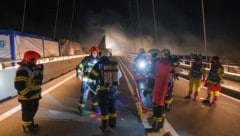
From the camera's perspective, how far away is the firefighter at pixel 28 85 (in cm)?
736

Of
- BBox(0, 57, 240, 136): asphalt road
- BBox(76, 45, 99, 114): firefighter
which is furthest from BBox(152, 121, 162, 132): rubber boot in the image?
BBox(76, 45, 99, 114): firefighter

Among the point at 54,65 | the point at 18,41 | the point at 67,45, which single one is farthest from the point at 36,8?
the point at 54,65

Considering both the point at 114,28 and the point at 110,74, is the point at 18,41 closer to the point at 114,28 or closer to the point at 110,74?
the point at 110,74

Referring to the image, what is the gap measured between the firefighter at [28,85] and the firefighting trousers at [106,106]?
1.36 m

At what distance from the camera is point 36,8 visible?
99.4 m

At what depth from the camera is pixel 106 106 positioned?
8008 mm

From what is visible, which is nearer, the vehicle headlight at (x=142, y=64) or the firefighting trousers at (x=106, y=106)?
the firefighting trousers at (x=106, y=106)

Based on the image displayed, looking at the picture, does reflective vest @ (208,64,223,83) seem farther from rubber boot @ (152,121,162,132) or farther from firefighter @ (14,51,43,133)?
firefighter @ (14,51,43,133)

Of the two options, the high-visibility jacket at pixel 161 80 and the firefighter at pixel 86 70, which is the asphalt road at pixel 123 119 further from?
the high-visibility jacket at pixel 161 80

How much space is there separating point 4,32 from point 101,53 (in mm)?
20401

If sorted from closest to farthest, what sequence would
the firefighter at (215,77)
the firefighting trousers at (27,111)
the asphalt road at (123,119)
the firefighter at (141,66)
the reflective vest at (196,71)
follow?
1. the firefighting trousers at (27,111)
2. the asphalt road at (123,119)
3. the firefighter at (215,77)
4. the firefighter at (141,66)
5. the reflective vest at (196,71)

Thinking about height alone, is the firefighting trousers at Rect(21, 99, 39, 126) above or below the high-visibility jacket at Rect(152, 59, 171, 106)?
below

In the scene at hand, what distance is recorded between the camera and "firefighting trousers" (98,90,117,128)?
26.0ft

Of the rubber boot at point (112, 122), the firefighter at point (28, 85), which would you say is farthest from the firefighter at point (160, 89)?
the firefighter at point (28, 85)
